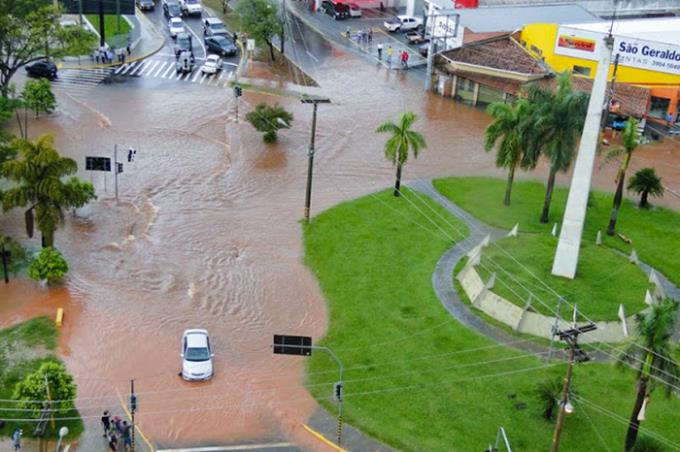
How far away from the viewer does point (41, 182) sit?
49.6 meters

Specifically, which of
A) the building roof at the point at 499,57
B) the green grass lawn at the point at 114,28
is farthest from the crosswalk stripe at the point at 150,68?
the building roof at the point at 499,57

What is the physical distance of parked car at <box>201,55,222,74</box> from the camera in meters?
86.3

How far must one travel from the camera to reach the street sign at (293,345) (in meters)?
39.9

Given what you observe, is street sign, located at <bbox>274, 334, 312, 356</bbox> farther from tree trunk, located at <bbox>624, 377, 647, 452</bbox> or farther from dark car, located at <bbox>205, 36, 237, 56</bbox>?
dark car, located at <bbox>205, 36, 237, 56</bbox>

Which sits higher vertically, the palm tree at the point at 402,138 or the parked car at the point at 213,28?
the parked car at the point at 213,28

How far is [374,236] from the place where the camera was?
57.1 meters

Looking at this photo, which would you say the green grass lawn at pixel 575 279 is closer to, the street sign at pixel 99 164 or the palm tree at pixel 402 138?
the palm tree at pixel 402 138

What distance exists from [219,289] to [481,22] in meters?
51.7

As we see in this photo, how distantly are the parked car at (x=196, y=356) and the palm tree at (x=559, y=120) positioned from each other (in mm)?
24732

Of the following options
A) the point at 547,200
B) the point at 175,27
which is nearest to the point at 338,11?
the point at 175,27

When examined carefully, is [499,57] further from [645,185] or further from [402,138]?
[402,138]

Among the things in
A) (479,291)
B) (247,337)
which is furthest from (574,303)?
(247,337)

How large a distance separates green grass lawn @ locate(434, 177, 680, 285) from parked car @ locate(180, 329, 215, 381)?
76.3 feet

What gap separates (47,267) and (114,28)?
5281cm
